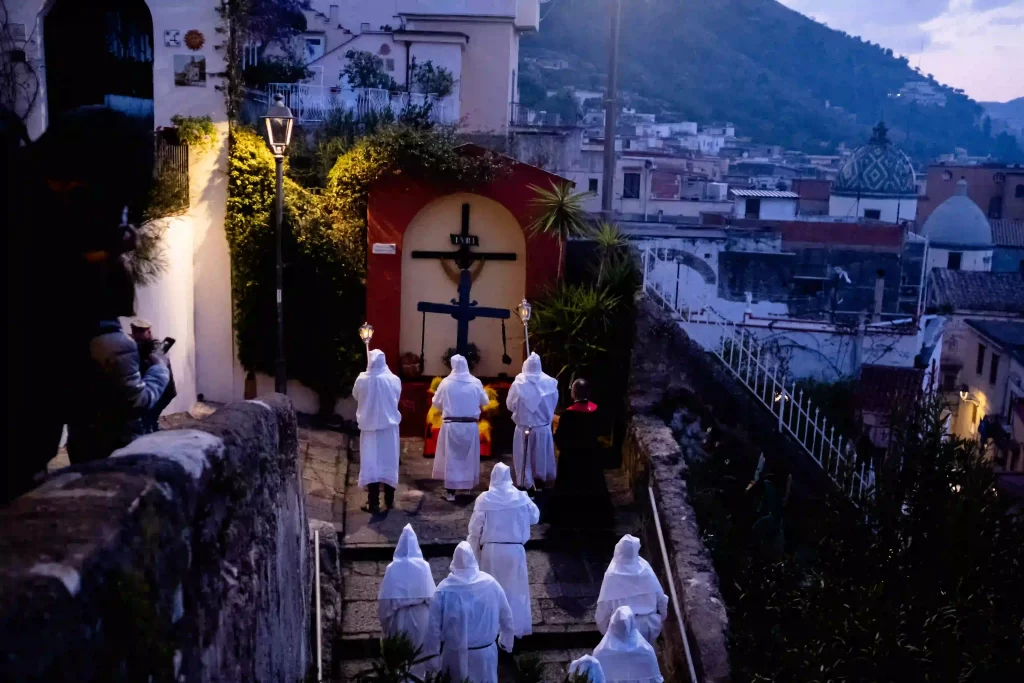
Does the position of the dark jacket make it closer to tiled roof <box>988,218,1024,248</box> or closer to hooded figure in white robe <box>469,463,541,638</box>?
hooded figure in white robe <box>469,463,541,638</box>

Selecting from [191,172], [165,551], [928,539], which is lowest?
[928,539]

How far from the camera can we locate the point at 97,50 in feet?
33.3

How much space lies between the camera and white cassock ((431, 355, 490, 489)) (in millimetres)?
10172

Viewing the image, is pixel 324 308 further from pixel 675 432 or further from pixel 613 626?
pixel 613 626

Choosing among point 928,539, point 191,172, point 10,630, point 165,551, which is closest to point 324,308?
point 191,172

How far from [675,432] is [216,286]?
5854mm

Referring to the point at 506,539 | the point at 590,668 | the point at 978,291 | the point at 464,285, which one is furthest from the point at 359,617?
the point at 978,291

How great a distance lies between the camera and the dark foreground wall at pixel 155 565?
2.22 m

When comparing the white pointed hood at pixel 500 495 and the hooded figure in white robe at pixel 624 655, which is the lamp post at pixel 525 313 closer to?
the white pointed hood at pixel 500 495

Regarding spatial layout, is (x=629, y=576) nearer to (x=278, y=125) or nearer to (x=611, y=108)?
(x=278, y=125)

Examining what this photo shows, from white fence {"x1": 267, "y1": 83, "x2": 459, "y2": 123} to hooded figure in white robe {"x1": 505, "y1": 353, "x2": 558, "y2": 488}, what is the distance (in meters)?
6.53

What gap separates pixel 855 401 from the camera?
56.2 feet

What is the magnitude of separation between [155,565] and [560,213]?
9739 mm

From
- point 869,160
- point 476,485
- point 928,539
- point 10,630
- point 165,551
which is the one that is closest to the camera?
point 10,630
